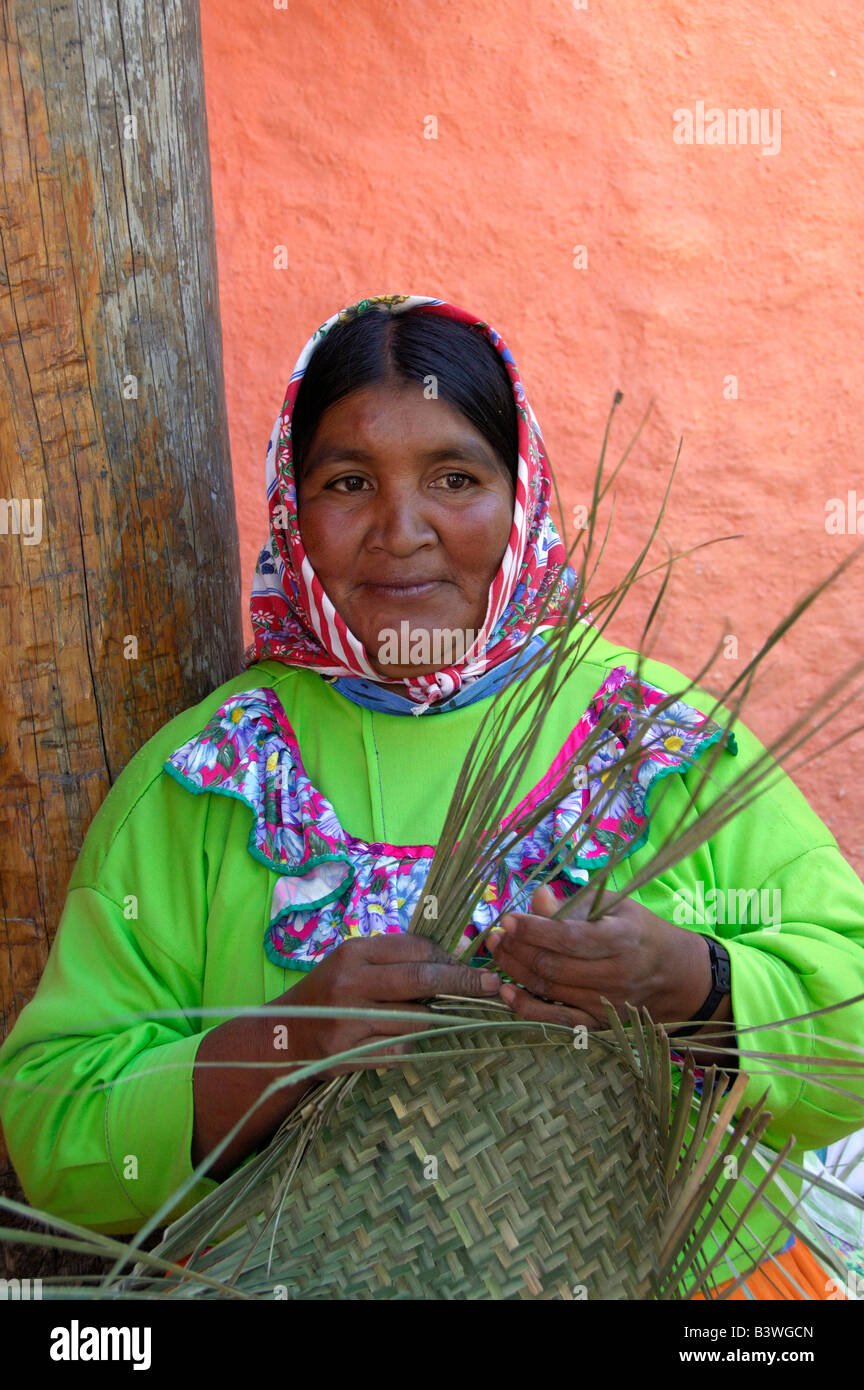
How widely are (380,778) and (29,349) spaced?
2.25 feet

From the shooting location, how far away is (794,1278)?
1.49 meters

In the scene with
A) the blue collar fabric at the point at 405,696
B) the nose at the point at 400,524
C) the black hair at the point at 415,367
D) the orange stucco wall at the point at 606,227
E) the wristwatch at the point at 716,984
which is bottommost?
the wristwatch at the point at 716,984

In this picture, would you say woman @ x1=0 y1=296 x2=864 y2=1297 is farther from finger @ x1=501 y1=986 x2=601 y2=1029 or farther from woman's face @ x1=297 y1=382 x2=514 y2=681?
finger @ x1=501 y1=986 x2=601 y2=1029

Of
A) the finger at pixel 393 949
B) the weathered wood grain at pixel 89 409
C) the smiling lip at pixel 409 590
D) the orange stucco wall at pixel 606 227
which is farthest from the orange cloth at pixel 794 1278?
the orange stucco wall at pixel 606 227

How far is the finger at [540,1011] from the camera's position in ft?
4.00

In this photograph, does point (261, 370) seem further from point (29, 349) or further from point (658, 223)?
point (29, 349)

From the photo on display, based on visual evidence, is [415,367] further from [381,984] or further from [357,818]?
[381,984]

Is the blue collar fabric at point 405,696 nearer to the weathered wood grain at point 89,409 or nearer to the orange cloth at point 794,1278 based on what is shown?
the weathered wood grain at point 89,409

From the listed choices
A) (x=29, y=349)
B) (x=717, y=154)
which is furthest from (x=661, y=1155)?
(x=717, y=154)

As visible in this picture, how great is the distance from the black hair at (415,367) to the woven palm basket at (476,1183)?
2.55ft

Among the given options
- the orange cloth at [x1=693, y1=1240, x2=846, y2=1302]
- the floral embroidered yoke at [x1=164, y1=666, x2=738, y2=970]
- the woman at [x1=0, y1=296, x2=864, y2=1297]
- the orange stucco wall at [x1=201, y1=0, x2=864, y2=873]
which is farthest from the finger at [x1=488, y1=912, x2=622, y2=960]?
the orange stucco wall at [x1=201, y1=0, x2=864, y2=873]

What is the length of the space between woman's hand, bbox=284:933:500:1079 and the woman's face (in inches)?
18.0

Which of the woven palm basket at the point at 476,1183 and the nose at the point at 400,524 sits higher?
the nose at the point at 400,524

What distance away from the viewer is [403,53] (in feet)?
9.16
